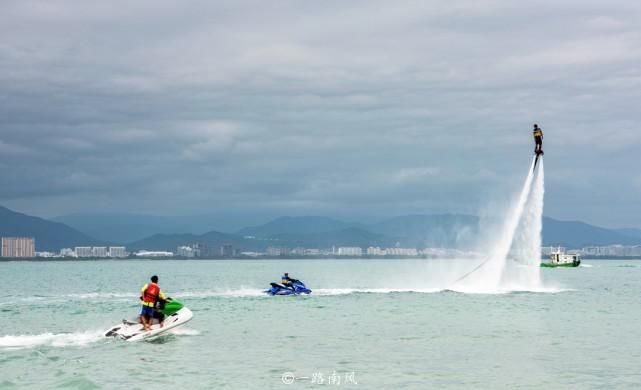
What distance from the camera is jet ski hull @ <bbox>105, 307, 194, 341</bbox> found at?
4203 cm

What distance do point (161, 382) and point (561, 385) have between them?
1552cm

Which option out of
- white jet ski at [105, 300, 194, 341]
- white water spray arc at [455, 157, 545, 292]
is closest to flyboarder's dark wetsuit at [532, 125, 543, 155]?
white water spray arc at [455, 157, 545, 292]

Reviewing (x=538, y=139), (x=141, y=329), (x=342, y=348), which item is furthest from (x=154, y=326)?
(x=538, y=139)

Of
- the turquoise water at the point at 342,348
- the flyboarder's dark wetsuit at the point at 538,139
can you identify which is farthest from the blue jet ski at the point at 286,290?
the flyboarder's dark wetsuit at the point at 538,139

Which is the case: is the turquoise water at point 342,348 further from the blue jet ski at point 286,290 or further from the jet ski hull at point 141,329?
the blue jet ski at point 286,290

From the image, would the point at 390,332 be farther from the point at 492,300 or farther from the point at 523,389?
the point at 492,300

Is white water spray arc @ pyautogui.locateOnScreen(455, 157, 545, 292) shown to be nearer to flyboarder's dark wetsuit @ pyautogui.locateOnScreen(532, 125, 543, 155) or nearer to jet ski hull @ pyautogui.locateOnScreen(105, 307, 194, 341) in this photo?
flyboarder's dark wetsuit @ pyautogui.locateOnScreen(532, 125, 543, 155)

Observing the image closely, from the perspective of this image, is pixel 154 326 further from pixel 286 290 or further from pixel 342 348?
pixel 286 290

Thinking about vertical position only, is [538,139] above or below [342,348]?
above

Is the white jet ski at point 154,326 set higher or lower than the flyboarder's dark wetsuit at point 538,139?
lower

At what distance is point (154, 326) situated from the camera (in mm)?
42750

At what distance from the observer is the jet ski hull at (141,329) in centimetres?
4203

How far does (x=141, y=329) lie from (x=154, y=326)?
717 mm

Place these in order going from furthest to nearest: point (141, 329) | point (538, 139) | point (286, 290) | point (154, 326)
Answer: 1. point (286, 290)
2. point (538, 139)
3. point (154, 326)
4. point (141, 329)
